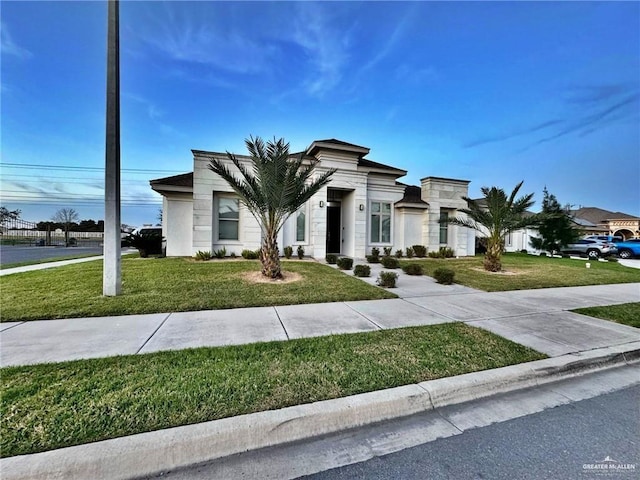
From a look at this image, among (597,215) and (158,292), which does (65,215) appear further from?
(597,215)

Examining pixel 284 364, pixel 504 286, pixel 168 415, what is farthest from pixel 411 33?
A: pixel 168 415

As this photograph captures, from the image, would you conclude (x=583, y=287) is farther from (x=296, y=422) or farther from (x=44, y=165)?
(x=44, y=165)

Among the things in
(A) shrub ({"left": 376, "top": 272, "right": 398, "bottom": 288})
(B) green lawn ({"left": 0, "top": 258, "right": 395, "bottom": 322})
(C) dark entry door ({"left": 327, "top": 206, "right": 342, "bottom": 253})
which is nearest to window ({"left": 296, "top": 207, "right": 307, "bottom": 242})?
(C) dark entry door ({"left": 327, "top": 206, "right": 342, "bottom": 253})

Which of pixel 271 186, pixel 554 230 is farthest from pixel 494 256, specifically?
pixel 554 230

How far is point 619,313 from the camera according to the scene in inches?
237

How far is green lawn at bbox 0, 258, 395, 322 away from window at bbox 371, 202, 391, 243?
23.6 feet

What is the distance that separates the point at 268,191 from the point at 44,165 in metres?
45.1

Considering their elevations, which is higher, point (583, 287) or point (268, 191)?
point (268, 191)

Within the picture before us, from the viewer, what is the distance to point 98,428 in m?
2.17

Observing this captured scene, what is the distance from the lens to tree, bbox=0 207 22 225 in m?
30.2

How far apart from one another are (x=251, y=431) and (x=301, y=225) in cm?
1283

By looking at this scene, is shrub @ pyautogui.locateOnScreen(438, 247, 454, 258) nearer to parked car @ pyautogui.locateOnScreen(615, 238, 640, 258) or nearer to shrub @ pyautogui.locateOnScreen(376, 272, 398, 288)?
shrub @ pyautogui.locateOnScreen(376, 272, 398, 288)

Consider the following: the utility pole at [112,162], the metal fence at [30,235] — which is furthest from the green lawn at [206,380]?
the metal fence at [30,235]

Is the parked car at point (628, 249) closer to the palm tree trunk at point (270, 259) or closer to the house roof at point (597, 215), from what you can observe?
the palm tree trunk at point (270, 259)
